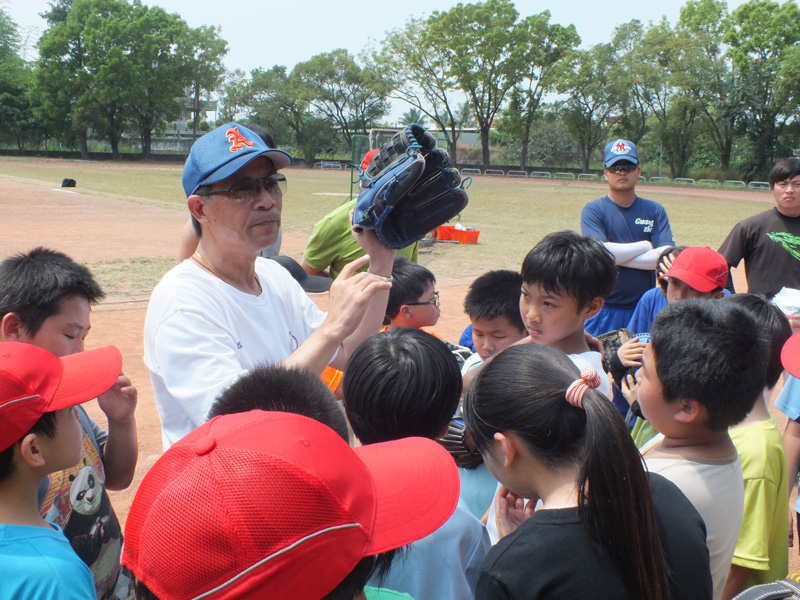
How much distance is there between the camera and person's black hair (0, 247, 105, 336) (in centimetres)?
262

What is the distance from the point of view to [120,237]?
49.8 ft

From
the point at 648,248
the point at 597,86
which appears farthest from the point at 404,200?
the point at 597,86

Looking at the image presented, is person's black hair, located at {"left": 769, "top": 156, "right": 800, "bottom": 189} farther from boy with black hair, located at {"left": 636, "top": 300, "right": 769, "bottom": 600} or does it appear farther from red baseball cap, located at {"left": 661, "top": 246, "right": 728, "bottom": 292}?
boy with black hair, located at {"left": 636, "top": 300, "right": 769, "bottom": 600}

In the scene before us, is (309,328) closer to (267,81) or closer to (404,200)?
(404,200)

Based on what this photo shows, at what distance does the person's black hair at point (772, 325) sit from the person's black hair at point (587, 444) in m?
1.57

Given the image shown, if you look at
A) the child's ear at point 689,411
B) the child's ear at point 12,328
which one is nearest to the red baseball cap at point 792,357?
the child's ear at point 689,411

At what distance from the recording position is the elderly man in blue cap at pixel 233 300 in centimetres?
208

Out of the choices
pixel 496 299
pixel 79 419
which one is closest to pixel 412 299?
pixel 496 299

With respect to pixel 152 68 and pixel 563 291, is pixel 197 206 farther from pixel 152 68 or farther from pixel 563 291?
pixel 152 68

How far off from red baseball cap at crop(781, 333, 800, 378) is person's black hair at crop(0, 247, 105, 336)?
278 cm

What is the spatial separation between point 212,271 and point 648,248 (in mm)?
3527

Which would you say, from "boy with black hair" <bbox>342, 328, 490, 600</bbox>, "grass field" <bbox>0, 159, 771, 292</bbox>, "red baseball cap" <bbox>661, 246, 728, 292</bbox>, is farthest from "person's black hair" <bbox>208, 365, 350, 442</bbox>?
"grass field" <bbox>0, 159, 771, 292</bbox>

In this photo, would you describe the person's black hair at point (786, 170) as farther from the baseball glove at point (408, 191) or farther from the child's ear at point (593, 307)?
the baseball glove at point (408, 191)

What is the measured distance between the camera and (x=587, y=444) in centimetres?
161
